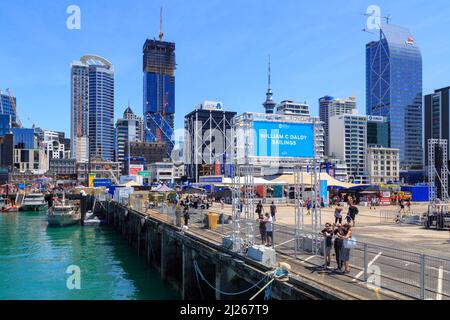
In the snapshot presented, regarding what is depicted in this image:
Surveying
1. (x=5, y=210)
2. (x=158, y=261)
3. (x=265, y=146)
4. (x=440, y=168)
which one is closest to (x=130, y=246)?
(x=158, y=261)

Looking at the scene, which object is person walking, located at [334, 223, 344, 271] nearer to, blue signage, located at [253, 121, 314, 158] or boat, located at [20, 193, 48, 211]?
blue signage, located at [253, 121, 314, 158]

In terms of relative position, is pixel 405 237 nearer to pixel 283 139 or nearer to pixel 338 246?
pixel 283 139

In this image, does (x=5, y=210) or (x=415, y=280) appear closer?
(x=415, y=280)

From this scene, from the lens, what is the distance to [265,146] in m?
17.0

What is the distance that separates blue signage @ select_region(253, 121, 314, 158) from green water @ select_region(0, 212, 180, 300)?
11.1 metres

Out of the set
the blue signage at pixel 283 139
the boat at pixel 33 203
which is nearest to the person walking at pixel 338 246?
the blue signage at pixel 283 139

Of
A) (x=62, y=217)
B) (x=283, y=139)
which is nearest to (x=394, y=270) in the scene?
(x=283, y=139)

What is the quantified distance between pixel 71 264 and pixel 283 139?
71.7 ft

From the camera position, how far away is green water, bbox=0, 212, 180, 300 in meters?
23.1

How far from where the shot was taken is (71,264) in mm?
31250

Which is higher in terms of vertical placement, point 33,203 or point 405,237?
point 405,237

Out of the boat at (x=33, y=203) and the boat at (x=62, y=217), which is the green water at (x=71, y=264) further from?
the boat at (x=33, y=203)
